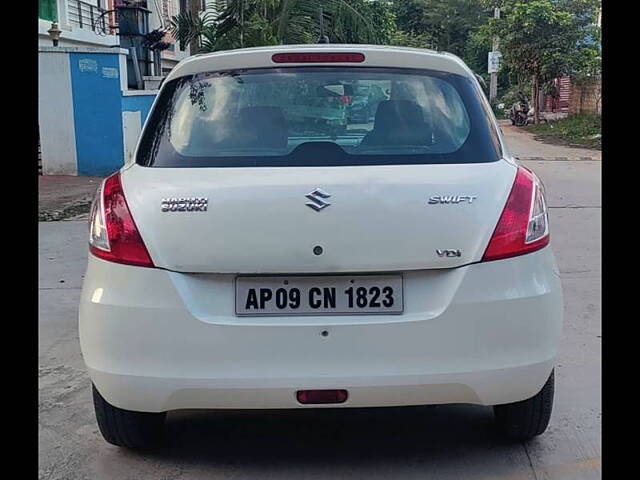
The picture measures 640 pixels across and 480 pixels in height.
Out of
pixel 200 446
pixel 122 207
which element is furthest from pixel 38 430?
pixel 122 207

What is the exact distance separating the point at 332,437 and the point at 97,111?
405 inches

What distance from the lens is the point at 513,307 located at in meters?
2.74

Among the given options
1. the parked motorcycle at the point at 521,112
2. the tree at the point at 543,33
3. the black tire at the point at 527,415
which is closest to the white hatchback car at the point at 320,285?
the black tire at the point at 527,415

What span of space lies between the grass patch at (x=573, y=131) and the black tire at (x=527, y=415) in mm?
16583

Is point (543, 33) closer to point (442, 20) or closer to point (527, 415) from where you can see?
point (442, 20)

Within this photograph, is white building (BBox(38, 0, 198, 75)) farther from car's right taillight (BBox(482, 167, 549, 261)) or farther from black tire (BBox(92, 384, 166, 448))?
car's right taillight (BBox(482, 167, 549, 261))

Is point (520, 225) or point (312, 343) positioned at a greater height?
point (520, 225)

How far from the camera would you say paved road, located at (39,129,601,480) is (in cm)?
308

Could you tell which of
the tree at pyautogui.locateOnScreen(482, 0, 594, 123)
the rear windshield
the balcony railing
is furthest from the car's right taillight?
the tree at pyautogui.locateOnScreen(482, 0, 594, 123)

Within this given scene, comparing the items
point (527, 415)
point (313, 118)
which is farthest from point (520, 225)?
point (313, 118)

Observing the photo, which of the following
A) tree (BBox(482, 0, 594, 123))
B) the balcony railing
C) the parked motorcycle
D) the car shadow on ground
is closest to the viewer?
the car shadow on ground

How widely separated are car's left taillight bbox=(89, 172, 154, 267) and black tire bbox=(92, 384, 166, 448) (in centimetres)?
58

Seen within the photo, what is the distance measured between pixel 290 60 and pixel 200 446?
5.37 ft

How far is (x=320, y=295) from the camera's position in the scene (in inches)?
106
